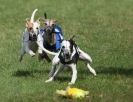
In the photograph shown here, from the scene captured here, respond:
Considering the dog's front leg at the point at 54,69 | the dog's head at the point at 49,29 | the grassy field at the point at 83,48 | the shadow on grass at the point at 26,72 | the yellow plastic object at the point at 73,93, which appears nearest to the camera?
the yellow plastic object at the point at 73,93

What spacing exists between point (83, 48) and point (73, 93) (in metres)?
5.67

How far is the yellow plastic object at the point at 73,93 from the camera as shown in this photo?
10.1 meters

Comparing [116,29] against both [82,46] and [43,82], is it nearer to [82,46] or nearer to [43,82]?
[82,46]

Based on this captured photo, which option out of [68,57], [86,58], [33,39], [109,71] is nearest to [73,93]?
[68,57]

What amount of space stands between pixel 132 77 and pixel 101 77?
2.19 ft

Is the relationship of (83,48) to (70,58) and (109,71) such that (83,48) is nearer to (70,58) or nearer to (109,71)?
(109,71)

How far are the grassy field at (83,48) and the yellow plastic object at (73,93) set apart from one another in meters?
0.11

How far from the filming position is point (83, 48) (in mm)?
15727

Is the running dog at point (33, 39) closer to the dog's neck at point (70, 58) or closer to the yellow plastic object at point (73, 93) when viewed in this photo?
the dog's neck at point (70, 58)

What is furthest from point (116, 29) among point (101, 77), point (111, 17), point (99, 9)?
point (101, 77)

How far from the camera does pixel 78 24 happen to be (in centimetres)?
2038

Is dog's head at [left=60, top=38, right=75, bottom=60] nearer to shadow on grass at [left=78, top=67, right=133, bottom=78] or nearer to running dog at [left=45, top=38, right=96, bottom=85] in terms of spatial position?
running dog at [left=45, top=38, right=96, bottom=85]

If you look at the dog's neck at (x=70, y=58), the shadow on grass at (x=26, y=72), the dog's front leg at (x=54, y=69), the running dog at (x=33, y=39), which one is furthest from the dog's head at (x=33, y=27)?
the shadow on grass at (x=26, y=72)

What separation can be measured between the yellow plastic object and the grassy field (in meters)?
0.11
